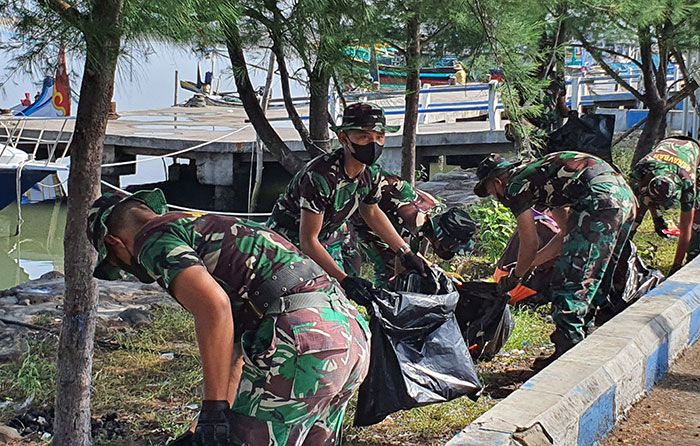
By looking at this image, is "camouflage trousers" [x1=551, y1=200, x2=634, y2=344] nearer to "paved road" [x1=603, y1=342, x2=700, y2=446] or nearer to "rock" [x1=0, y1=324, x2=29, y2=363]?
"paved road" [x1=603, y1=342, x2=700, y2=446]

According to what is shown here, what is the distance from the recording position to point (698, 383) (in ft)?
17.6

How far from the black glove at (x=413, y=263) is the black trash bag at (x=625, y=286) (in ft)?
6.06

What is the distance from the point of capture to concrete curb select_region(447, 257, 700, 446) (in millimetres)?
3730

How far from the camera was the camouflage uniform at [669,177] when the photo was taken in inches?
295

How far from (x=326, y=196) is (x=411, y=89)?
3010 mm

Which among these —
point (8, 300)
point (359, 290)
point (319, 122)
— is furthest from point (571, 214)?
point (8, 300)

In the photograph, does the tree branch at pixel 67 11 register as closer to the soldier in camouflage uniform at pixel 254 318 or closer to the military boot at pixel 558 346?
the soldier in camouflage uniform at pixel 254 318

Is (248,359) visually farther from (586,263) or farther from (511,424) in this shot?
(586,263)

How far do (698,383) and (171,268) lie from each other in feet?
11.5

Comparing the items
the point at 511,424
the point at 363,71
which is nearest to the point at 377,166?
the point at 363,71

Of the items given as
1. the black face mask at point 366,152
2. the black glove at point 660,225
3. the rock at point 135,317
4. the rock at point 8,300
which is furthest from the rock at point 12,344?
the black glove at point 660,225

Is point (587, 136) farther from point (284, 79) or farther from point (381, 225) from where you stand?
point (381, 225)

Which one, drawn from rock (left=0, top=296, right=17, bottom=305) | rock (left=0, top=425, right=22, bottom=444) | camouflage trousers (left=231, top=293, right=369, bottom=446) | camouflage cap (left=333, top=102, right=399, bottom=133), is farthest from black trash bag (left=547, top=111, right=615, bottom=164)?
camouflage trousers (left=231, top=293, right=369, bottom=446)

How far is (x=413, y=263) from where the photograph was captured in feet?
16.9
